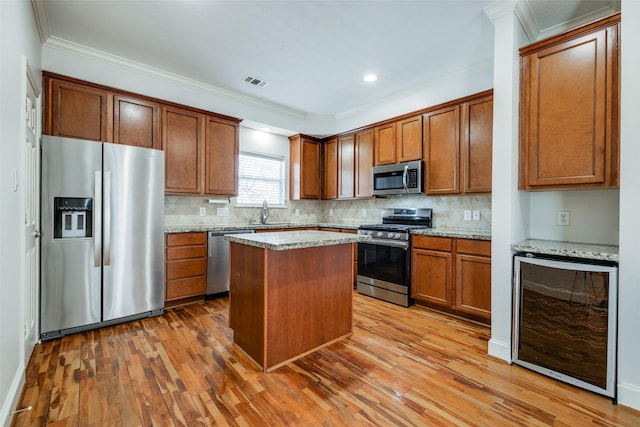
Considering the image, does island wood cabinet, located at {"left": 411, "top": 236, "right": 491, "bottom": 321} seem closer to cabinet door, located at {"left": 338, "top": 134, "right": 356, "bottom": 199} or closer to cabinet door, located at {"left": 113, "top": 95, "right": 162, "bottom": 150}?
cabinet door, located at {"left": 338, "top": 134, "right": 356, "bottom": 199}

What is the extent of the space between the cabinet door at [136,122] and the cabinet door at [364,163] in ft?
9.12

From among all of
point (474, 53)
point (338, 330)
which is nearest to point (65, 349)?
point (338, 330)

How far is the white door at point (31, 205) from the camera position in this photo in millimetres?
2020

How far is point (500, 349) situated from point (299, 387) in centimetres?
160

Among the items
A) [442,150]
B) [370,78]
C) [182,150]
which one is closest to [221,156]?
[182,150]

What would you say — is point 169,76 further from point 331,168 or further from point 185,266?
point 331,168

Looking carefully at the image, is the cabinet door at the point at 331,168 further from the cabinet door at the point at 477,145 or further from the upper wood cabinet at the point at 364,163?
the cabinet door at the point at 477,145

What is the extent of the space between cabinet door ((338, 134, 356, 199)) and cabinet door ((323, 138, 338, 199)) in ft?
0.30

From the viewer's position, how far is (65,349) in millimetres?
2357

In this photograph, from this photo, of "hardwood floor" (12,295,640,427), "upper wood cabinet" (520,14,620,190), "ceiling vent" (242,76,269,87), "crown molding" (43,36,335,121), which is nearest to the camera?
"hardwood floor" (12,295,640,427)

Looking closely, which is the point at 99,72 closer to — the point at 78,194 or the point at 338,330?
the point at 78,194

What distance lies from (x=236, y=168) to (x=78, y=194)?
1.85 metres

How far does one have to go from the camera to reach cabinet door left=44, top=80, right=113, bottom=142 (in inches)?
109

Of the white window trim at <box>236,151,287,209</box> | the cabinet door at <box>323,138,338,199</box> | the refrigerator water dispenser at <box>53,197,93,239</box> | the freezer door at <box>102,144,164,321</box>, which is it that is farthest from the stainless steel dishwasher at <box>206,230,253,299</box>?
the cabinet door at <box>323,138,338,199</box>
